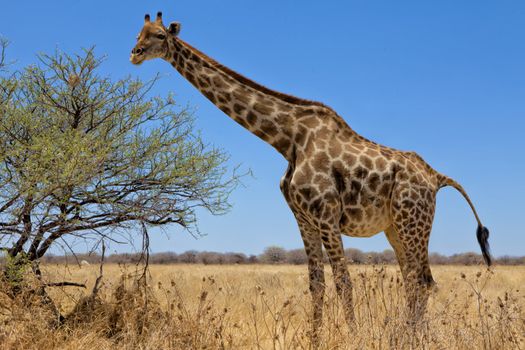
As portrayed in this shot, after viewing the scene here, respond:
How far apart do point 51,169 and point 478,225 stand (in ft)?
20.2

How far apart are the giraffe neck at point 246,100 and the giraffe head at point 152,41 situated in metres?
0.11

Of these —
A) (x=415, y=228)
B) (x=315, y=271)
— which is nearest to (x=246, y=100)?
(x=315, y=271)

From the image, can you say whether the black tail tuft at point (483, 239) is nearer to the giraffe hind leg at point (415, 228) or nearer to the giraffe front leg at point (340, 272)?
the giraffe hind leg at point (415, 228)

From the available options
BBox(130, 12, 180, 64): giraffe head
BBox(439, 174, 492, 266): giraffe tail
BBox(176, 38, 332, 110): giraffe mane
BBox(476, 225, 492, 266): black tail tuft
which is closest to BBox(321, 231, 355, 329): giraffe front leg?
BBox(176, 38, 332, 110): giraffe mane

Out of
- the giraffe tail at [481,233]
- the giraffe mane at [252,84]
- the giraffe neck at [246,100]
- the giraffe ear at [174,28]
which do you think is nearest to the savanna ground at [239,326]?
the giraffe tail at [481,233]

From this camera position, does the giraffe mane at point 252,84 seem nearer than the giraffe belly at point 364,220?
No

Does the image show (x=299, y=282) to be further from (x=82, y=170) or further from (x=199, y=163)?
(x=82, y=170)

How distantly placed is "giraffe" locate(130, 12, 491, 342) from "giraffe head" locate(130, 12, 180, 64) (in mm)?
13

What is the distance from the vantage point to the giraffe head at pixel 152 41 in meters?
7.79

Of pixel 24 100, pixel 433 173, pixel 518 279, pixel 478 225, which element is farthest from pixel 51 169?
pixel 518 279

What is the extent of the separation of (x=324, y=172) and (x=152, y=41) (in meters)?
2.90

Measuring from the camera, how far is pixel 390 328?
5848 mm

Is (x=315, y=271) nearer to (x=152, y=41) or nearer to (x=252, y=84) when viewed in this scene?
(x=252, y=84)

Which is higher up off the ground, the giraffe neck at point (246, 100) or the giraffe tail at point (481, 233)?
the giraffe neck at point (246, 100)
